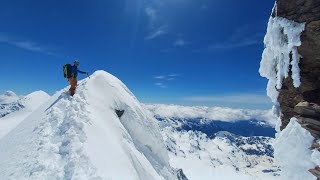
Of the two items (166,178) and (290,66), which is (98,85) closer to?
(166,178)

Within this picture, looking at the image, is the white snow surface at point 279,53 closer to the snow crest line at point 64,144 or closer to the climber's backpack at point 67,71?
the snow crest line at point 64,144

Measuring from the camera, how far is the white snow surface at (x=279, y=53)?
29673mm

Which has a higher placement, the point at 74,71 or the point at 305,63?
the point at 74,71

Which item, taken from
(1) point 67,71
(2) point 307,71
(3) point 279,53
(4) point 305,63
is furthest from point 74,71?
(2) point 307,71

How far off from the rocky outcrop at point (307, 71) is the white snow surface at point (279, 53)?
1.62 feet

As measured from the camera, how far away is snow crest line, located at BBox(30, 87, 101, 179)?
21.2 m

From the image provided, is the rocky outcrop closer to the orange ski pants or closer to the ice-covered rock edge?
the ice-covered rock edge

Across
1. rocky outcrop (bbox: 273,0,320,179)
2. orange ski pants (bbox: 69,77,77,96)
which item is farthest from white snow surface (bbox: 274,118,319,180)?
orange ski pants (bbox: 69,77,77,96)

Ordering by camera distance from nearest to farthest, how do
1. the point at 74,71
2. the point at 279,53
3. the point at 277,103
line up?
the point at 279,53, the point at 74,71, the point at 277,103

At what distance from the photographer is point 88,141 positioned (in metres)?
24.8

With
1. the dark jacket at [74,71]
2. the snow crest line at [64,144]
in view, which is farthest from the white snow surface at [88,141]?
the dark jacket at [74,71]

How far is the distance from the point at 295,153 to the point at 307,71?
300 inches

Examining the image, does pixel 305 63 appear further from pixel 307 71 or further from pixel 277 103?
pixel 277 103

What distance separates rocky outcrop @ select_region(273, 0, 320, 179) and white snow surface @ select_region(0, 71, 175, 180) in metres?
14.2
